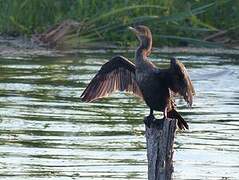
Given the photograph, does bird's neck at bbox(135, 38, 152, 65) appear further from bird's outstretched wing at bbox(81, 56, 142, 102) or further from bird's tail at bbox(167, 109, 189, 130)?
bird's tail at bbox(167, 109, 189, 130)

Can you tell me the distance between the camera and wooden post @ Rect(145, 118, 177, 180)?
819cm

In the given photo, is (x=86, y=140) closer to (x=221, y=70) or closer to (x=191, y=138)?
(x=191, y=138)

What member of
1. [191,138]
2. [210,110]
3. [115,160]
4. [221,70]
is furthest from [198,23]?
[115,160]

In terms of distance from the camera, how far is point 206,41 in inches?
808

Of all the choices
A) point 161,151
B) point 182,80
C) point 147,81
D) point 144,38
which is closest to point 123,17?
point 144,38

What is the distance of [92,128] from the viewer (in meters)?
12.9

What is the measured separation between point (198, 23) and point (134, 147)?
29.9 ft

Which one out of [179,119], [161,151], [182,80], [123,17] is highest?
[182,80]

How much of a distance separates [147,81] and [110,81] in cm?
75

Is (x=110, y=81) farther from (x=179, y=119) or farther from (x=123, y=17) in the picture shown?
(x=123, y=17)

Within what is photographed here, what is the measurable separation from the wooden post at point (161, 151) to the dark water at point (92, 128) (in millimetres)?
2136

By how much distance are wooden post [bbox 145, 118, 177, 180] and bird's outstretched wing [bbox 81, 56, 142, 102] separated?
1.42m

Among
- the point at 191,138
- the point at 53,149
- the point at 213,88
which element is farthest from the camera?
the point at 213,88

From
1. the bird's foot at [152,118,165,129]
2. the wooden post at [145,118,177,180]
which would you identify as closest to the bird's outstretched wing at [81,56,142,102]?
the bird's foot at [152,118,165,129]
